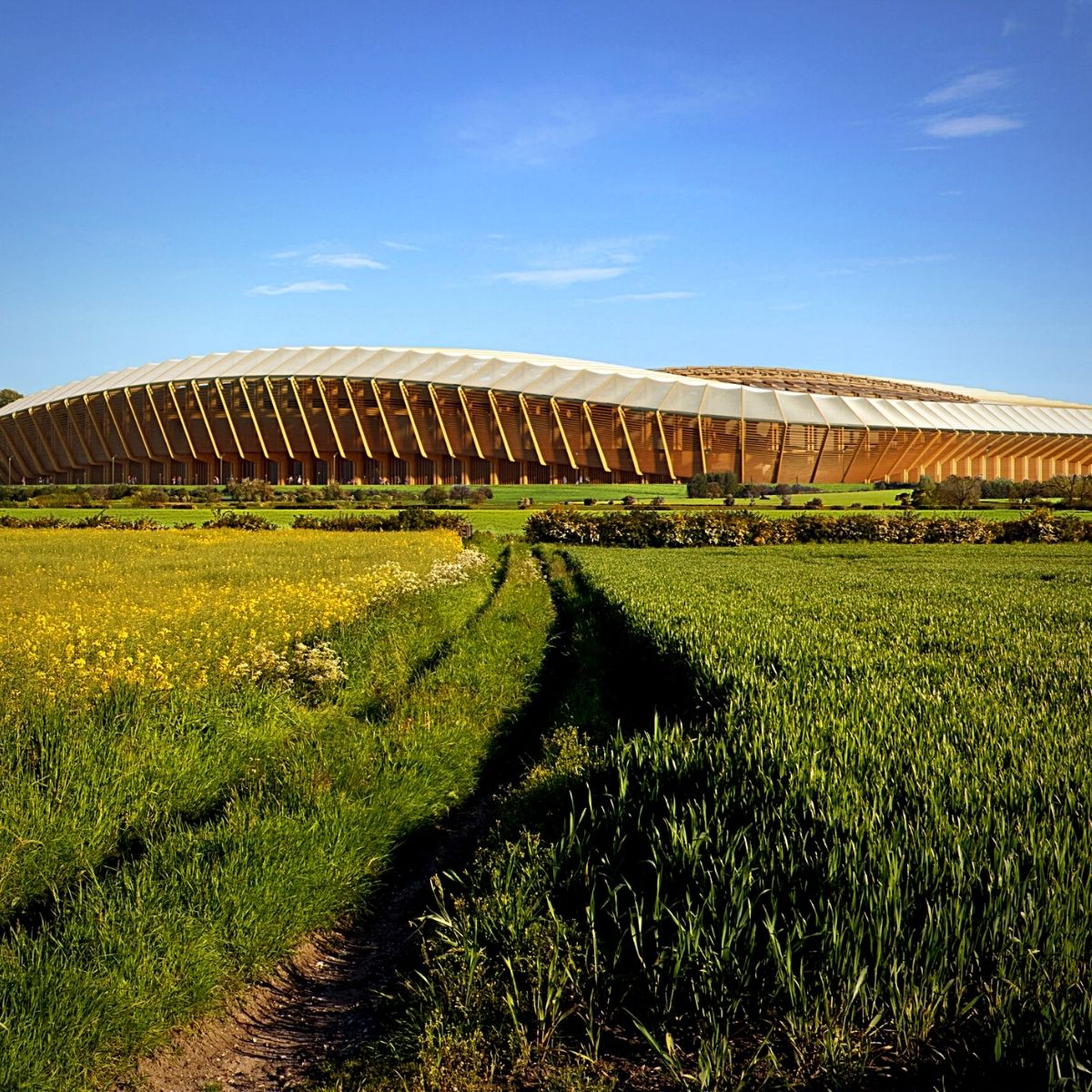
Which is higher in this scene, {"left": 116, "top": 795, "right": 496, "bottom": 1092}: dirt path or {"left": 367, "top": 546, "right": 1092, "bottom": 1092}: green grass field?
{"left": 367, "top": 546, "right": 1092, "bottom": 1092}: green grass field

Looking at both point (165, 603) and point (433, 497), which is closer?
point (165, 603)

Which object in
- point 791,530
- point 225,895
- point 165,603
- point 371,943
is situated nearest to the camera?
point 225,895

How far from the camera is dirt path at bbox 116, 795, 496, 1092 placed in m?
3.86

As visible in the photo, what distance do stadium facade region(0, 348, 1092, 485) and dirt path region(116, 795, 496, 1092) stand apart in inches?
2344

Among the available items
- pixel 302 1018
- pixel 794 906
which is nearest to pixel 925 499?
pixel 794 906

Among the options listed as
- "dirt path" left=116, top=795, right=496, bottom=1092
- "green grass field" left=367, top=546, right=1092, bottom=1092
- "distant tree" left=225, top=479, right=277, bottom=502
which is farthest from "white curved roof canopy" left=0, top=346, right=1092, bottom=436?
"dirt path" left=116, top=795, right=496, bottom=1092

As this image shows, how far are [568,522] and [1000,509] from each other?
2244cm

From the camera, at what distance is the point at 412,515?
38781 millimetres

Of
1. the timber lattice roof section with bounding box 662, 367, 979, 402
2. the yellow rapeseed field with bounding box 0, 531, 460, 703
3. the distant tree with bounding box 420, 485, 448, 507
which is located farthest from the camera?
the timber lattice roof section with bounding box 662, 367, 979, 402

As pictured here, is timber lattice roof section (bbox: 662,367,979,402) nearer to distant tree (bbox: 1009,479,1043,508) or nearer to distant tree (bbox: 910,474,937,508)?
distant tree (bbox: 1009,479,1043,508)

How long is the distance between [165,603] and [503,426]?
55.8m

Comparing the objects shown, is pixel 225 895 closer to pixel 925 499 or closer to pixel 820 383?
pixel 925 499

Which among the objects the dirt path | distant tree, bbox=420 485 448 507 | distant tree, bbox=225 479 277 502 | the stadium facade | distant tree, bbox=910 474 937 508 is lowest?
the dirt path

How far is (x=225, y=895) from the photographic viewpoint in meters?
4.75
